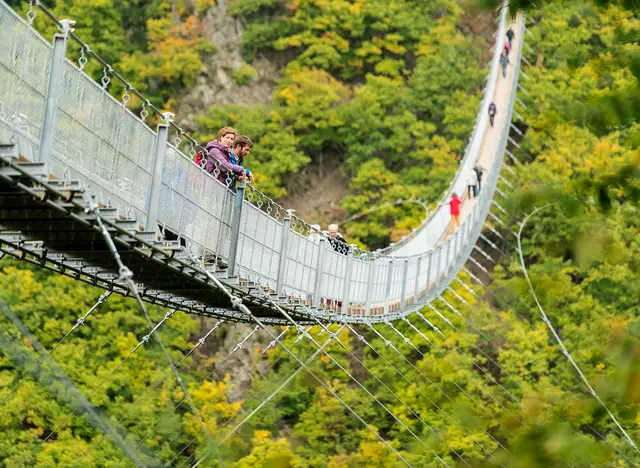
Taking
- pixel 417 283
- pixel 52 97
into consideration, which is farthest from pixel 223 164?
pixel 417 283

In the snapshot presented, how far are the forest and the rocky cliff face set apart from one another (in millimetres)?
255

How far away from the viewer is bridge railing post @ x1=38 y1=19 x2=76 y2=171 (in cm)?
712

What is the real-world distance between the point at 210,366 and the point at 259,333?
1.20 meters

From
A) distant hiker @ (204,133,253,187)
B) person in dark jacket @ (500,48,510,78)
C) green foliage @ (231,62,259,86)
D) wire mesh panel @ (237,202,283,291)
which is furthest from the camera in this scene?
green foliage @ (231,62,259,86)

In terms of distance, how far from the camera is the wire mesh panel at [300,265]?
12.1m

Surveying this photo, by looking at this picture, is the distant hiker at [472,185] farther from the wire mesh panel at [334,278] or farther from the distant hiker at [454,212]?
the wire mesh panel at [334,278]

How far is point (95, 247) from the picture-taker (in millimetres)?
8688

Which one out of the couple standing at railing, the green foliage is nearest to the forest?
the green foliage

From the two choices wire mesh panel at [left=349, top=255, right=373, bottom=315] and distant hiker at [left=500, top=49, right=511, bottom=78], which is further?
distant hiker at [left=500, top=49, right=511, bottom=78]

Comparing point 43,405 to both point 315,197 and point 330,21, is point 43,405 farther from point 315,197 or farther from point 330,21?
point 330,21

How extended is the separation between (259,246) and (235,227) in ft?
2.41

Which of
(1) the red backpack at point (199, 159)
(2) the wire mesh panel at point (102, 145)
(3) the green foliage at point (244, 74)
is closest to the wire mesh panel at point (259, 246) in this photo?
(1) the red backpack at point (199, 159)

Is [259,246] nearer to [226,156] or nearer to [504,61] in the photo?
[226,156]

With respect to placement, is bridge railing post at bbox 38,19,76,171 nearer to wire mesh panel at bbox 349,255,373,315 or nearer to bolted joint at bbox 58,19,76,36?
bolted joint at bbox 58,19,76,36
